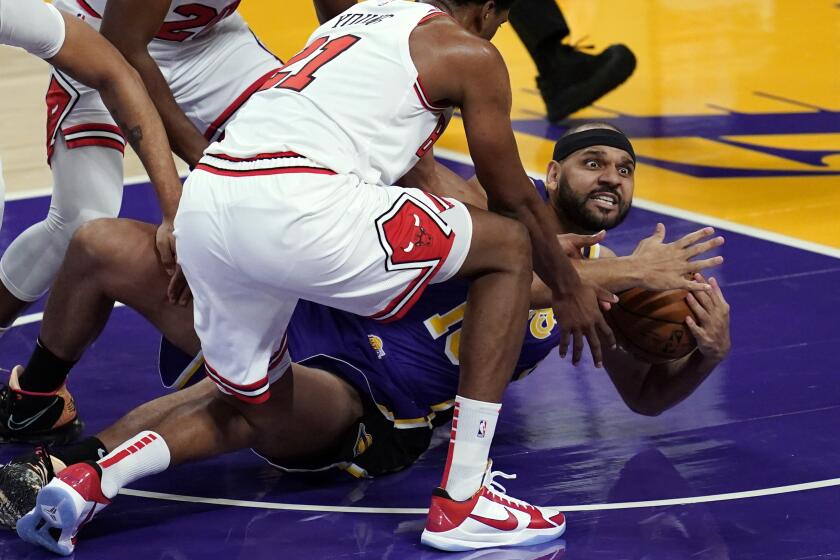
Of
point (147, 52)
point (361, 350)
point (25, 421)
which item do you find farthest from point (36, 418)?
point (147, 52)

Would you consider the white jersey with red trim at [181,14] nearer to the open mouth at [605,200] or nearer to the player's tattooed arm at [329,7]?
the player's tattooed arm at [329,7]

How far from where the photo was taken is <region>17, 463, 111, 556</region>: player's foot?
13.0ft

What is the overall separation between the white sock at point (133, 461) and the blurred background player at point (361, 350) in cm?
17

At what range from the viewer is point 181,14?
5.27 m

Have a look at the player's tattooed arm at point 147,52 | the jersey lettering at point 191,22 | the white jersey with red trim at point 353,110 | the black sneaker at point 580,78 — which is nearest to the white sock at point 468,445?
the white jersey with red trim at point 353,110

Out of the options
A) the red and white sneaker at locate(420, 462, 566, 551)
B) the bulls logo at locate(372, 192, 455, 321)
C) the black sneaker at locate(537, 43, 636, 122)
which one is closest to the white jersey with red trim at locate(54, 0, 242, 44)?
the bulls logo at locate(372, 192, 455, 321)

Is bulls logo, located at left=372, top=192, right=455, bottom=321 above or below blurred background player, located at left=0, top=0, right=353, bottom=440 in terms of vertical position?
above

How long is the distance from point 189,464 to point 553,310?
1.26 m

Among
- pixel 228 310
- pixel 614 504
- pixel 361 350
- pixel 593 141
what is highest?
pixel 228 310

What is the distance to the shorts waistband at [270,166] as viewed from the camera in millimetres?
3895

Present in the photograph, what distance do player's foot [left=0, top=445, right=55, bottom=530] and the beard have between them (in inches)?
72.0

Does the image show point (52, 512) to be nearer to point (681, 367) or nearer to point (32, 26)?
point (32, 26)

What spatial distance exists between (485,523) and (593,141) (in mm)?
1428

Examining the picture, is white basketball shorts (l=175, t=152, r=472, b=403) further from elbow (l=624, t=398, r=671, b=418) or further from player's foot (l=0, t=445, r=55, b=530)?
elbow (l=624, t=398, r=671, b=418)
